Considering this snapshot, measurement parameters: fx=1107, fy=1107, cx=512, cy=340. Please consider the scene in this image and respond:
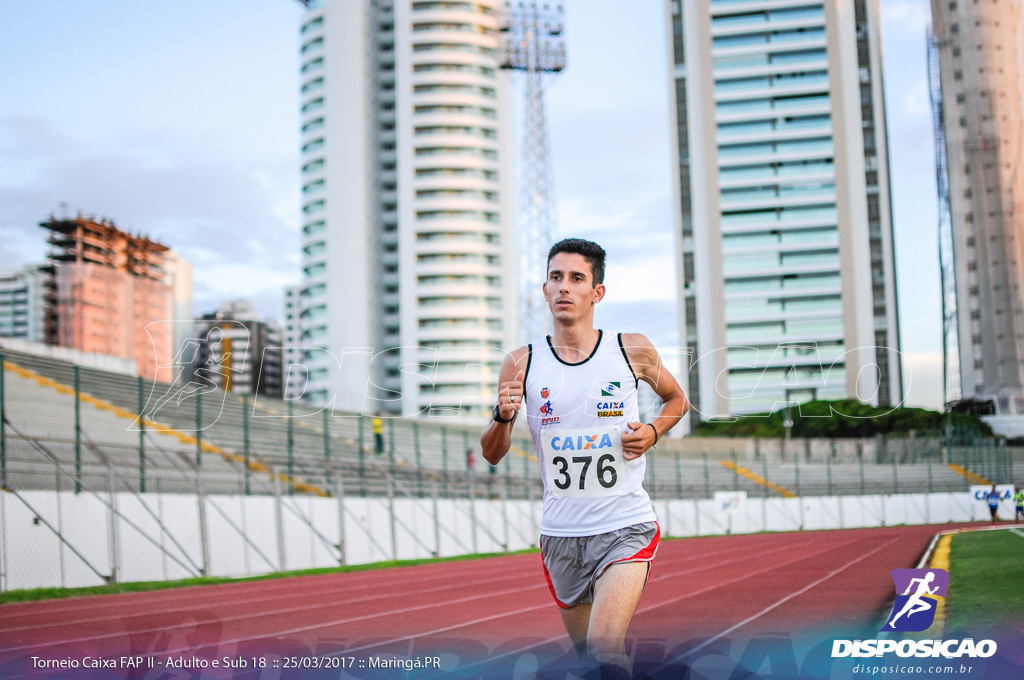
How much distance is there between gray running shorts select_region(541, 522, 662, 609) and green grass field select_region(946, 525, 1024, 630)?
491cm

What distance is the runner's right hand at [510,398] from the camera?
15.0ft

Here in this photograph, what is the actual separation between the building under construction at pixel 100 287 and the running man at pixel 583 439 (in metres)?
112

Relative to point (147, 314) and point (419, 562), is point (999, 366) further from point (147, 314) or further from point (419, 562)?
point (147, 314)

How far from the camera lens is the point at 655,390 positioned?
16.8 feet

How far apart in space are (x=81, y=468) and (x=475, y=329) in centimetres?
8235

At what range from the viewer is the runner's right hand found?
15.0 ft

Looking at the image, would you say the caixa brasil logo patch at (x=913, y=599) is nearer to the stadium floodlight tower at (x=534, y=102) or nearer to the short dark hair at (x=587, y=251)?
the short dark hair at (x=587, y=251)

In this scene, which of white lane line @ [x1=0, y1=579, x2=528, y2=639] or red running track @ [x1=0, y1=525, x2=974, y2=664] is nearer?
red running track @ [x1=0, y1=525, x2=974, y2=664]

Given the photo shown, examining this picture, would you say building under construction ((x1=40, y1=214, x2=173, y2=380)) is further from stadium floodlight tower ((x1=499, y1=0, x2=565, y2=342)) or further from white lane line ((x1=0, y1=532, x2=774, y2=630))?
white lane line ((x1=0, y1=532, x2=774, y2=630))

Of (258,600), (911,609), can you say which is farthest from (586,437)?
(258,600)

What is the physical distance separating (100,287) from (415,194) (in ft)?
156

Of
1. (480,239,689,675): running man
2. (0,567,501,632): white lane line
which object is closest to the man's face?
(480,239,689,675): running man

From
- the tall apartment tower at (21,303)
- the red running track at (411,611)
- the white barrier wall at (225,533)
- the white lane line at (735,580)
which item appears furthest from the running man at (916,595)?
the tall apartment tower at (21,303)

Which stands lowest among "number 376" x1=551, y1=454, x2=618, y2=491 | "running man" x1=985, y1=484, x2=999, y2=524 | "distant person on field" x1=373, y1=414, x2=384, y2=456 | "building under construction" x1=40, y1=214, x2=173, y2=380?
"running man" x1=985, y1=484, x2=999, y2=524
